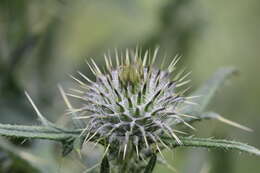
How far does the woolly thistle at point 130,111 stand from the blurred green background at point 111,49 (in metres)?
0.54

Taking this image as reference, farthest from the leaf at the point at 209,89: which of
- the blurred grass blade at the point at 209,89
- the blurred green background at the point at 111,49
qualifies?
the blurred green background at the point at 111,49

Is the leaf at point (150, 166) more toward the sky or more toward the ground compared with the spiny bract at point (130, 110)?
more toward the ground

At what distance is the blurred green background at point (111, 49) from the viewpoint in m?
5.38

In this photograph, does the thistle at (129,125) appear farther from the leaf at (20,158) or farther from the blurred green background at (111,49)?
the leaf at (20,158)

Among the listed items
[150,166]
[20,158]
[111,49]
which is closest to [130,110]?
[150,166]

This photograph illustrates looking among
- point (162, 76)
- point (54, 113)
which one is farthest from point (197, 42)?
point (162, 76)

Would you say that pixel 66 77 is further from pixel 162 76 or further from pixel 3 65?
pixel 162 76

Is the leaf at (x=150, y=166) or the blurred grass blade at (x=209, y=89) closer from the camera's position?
the leaf at (x=150, y=166)

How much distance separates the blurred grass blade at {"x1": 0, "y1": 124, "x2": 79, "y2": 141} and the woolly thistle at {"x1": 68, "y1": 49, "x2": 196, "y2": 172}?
12cm

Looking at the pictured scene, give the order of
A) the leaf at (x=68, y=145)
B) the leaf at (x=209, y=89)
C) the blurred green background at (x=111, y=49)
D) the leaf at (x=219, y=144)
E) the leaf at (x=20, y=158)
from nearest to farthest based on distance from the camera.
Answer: the leaf at (x=219, y=144) → the leaf at (x=68, y=145) → the leaf at (x=209, y=89) → the leaf at (x=20, y=158) → the blurred green background at (x=111, y=49)

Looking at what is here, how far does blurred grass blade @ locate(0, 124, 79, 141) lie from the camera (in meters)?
3.17

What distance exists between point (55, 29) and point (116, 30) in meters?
1.80

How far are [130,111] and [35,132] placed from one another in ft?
1.86

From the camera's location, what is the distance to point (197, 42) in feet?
22.8
